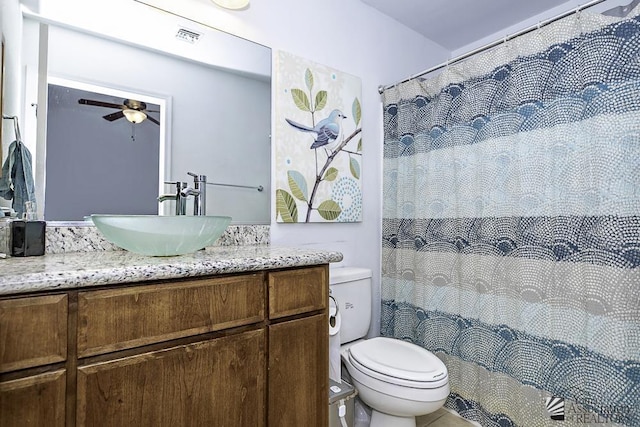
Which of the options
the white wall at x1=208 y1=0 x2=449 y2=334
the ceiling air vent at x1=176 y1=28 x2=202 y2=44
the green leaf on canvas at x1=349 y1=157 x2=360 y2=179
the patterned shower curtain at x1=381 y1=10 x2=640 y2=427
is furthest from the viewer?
the green leaf on canvas at x1=349 y1=157 x2=360 y2=179

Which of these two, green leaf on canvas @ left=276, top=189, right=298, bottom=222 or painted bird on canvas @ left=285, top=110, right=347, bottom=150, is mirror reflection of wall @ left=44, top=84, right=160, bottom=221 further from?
painted bird on canvas @ left=285, top=110, right=347, bottom=150

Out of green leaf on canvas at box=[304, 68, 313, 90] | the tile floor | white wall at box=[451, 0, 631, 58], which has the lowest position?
the tile floor

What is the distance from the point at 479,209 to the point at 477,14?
1.45 m

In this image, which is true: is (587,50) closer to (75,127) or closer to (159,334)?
(159,334)

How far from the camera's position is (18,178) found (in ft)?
3.72

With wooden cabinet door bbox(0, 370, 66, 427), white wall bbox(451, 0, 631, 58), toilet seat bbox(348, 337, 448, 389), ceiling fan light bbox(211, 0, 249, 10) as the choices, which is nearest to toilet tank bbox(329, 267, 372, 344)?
toilet seat bbox(348, 337, 448, 389)

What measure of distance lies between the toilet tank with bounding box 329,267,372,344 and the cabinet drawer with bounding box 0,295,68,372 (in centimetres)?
115

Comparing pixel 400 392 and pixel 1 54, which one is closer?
pixel 1 54

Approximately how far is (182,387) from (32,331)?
370 mm

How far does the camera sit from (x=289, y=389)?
1098 millimetres

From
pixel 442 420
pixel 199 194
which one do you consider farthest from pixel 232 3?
pixel 442 420

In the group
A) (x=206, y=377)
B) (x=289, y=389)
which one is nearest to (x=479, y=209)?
(x=289, y=389)

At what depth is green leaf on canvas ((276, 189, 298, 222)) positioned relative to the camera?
1.73 meters

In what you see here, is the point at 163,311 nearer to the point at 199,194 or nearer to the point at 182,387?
the point at 182,387
